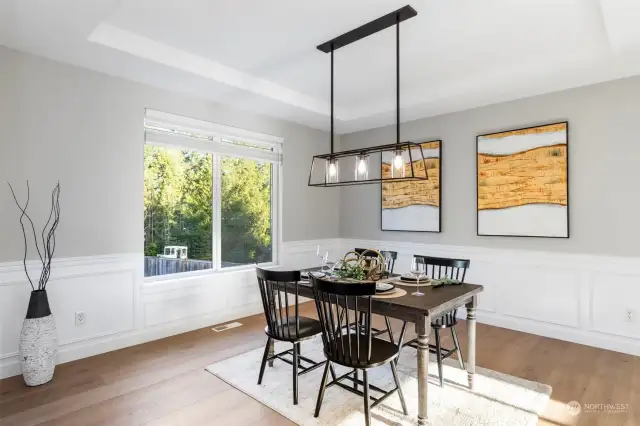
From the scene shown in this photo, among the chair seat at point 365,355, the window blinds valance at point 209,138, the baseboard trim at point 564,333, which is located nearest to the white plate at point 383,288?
the chair seat at point 365,355

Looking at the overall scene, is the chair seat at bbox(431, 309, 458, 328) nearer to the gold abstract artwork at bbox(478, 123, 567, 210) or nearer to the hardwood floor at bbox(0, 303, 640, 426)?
the hardwood floor at bbox(0, 303, 640, 426)

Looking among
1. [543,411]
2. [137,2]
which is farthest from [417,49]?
[543,411]

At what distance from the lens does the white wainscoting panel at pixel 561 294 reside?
349 centimetres

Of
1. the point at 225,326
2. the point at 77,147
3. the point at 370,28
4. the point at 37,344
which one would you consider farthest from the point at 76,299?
the point at 370,28

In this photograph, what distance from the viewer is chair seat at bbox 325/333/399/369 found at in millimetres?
2193

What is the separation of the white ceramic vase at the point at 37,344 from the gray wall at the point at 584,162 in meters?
4.22

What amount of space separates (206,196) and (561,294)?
4.04m

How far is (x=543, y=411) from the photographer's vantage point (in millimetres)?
2430

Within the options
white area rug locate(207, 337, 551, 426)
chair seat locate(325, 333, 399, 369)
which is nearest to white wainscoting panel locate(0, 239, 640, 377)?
white area rug locate(207, 337, 551, 426)

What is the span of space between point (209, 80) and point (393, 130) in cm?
267

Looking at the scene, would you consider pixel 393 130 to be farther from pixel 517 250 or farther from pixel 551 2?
pixel 551 2

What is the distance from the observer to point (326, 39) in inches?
121

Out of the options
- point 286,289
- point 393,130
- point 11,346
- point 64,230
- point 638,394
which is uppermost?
point 393,130

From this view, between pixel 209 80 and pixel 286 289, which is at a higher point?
pixel 209 80
